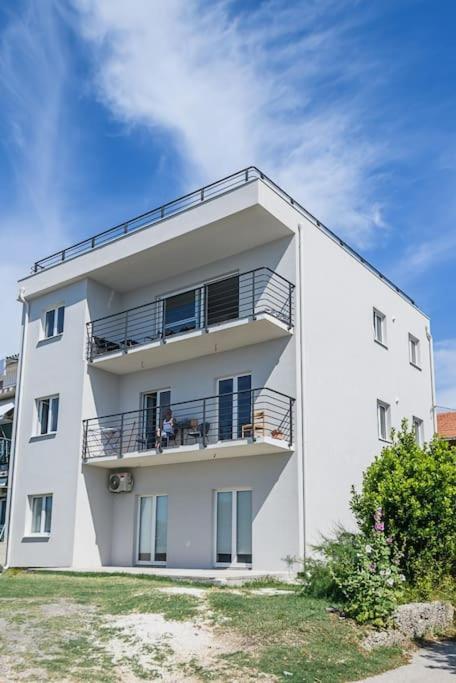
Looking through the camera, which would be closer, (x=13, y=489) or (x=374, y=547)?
(x=374, y=547)

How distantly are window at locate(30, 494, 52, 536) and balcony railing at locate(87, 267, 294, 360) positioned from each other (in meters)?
5.22

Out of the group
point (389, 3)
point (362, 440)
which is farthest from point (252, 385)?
point (389, 3)

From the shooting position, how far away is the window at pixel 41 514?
24.4 meters

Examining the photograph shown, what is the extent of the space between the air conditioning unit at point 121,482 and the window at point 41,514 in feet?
7.67

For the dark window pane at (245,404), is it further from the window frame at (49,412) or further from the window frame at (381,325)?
the window frame at (49,412)

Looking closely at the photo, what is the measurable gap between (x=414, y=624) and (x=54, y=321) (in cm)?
1801

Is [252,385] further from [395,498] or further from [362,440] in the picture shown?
[395,498]

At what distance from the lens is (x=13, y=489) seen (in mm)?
25672

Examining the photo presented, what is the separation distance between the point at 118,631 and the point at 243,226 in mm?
12971

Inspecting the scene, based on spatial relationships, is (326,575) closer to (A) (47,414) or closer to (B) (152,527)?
(B) (152,527)

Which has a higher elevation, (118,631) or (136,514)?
(136,514)

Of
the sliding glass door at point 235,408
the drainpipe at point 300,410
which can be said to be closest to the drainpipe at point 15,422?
the sliding glass door at point 235,408

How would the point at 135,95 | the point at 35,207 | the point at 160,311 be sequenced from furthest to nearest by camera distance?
the point at 160,311
the point at 35,207
the point at 135,95

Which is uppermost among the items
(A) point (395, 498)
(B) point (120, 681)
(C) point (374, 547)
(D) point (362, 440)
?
(D) point (362, 440)
